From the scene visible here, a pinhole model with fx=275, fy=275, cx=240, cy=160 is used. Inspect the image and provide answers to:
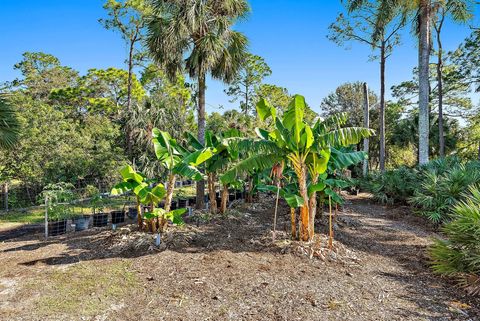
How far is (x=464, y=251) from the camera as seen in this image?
14.4ft

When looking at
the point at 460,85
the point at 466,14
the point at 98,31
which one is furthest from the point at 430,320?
the point at 460,85

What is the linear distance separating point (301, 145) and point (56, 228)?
718cm

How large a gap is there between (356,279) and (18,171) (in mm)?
13611

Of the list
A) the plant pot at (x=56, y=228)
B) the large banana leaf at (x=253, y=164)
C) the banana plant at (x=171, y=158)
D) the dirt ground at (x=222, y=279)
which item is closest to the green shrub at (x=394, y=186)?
the dirt ground at (x=222, y=279)

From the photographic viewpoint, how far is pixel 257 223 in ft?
26.8

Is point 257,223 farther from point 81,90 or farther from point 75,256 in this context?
point 81,90

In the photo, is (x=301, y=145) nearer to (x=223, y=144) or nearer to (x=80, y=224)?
(x=223, y=144)

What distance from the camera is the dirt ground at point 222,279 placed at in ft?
11.5

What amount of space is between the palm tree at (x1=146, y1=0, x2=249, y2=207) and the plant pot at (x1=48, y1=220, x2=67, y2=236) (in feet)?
13.8

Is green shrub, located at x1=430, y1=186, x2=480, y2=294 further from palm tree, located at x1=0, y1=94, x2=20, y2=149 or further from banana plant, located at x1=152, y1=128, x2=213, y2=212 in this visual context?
palm tree, located at x1=0, y1=94, x2=20, y2=149

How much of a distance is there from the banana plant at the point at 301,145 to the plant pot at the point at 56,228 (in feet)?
18.0

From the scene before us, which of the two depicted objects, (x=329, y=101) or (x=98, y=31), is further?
(x=329, y=101)

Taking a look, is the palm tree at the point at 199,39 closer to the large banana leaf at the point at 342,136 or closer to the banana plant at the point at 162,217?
the banana plant at the point at 162,217

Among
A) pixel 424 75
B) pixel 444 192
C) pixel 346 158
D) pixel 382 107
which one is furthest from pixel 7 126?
pixel 382 107
